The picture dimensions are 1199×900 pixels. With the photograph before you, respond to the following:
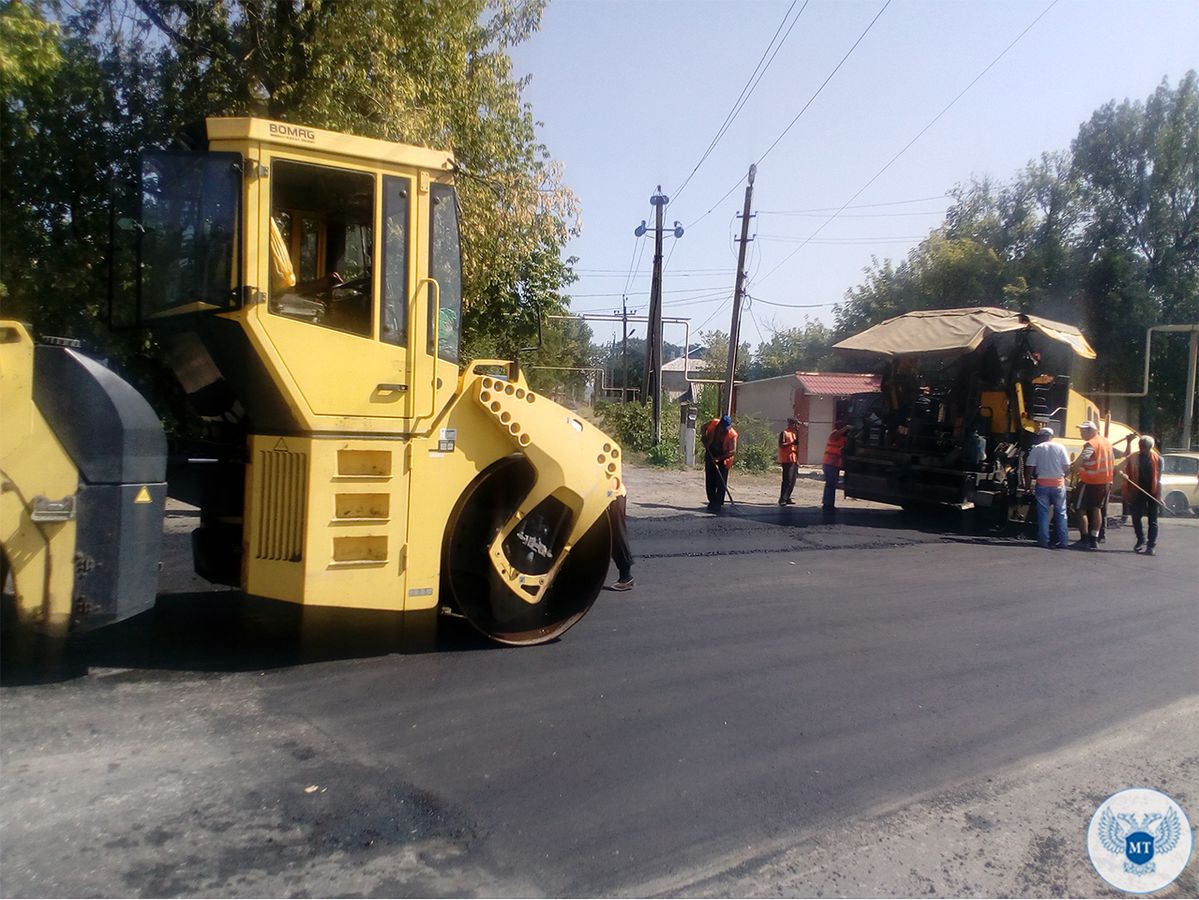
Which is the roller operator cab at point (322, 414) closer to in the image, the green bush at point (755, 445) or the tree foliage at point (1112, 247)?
the green bush at point (755, 445)

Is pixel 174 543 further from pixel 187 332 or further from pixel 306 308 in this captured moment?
pixel 306 308

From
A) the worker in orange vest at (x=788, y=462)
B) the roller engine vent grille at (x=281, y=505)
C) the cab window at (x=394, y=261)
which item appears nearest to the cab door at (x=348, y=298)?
the cab window at (x=394, y=261)

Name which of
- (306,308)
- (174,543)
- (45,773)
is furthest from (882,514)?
(45,773)

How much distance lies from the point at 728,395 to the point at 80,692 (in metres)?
17.2

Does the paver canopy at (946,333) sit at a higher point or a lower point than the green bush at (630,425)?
higher

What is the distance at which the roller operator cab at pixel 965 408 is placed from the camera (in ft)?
45.2

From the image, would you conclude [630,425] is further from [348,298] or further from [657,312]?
[348,298]

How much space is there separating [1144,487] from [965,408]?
2.56 m

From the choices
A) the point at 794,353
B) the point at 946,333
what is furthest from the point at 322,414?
the point at 794,353

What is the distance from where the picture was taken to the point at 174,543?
8.84 metres

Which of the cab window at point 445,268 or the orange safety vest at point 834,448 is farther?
the orange safety vest at point 834,448

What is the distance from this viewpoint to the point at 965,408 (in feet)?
46.6

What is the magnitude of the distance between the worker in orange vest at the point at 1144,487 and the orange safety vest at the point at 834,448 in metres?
3.98
